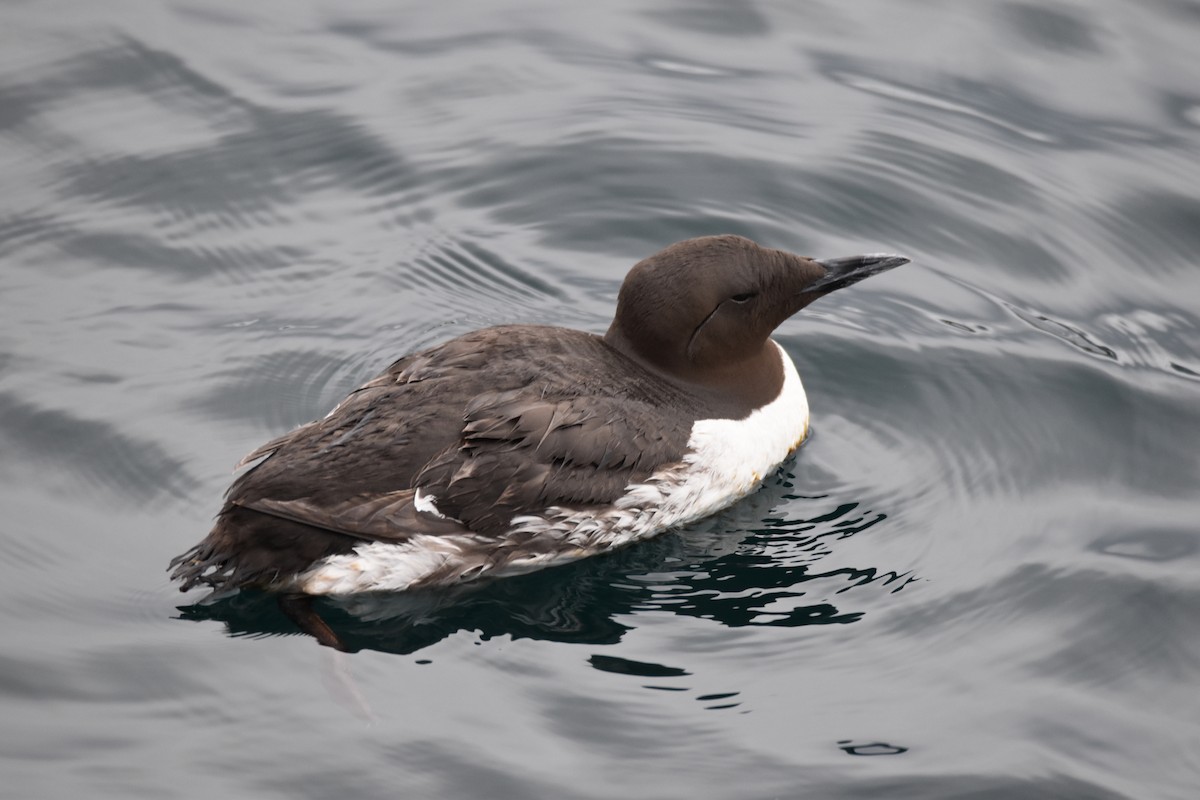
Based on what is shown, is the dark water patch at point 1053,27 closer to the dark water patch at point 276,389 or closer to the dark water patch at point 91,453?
the dark water patch at point 276,389

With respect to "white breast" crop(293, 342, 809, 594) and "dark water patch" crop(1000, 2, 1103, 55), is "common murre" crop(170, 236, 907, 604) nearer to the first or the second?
"white breast" crop(293, 342, 809, 594)

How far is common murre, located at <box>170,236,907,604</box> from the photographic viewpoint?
534 cm

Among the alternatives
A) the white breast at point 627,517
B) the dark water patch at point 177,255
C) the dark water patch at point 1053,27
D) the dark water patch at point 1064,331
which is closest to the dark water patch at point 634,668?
the white breast at point 627,517

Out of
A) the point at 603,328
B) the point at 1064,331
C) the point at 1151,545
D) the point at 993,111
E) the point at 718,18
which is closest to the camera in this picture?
the point at 1151,545

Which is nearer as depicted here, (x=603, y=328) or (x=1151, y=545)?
(x=1151, y=545)

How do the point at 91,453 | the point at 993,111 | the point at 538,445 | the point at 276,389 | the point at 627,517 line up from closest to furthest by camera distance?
the point at 538,445 < the point at 627,517 < the point at 91,453 < the point at 276,389 < the point at 993,111

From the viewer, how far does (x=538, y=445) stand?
5.59 m

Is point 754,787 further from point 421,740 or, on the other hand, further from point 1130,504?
point 1130,504

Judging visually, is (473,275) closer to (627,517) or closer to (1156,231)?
(627,517)

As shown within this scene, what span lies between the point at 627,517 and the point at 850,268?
4.87ft

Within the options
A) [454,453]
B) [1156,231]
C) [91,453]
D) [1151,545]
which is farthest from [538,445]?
[1156,231]

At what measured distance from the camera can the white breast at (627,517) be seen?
5.44 m

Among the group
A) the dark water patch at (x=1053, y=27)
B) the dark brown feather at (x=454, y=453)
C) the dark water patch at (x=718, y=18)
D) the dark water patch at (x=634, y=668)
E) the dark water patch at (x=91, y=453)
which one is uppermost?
the dark water patch at (x=1053, y=27)

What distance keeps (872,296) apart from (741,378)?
5.73 feet
